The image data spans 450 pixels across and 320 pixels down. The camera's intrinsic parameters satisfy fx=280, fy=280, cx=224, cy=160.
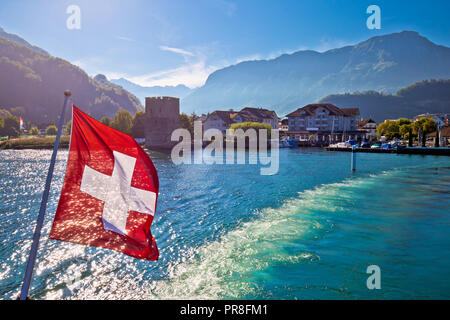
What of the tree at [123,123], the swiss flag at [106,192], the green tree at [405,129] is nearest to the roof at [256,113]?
the tree at [123,123]

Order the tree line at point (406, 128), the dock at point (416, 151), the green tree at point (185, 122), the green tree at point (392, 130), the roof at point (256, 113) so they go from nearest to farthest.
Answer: the dock at point (416, 151), the tree line at point (406, 128), the green tree at point (392, 130), the green tree at point (185, 122), the roof at point (256, 113)

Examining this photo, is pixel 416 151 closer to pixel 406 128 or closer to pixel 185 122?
pixel 406 128

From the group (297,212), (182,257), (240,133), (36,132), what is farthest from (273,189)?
(36,132)

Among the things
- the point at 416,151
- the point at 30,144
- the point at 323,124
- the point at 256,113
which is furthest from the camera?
the point at 256,113

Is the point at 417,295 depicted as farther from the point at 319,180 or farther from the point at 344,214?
the point at 319,180

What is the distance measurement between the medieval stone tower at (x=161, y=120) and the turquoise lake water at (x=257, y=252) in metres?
60.1

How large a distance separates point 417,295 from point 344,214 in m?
8.94

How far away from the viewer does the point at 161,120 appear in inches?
3201

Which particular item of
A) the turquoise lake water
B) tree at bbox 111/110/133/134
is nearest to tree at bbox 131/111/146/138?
tree at bbox 111/110/133/134

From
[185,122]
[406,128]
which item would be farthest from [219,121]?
[406,128]

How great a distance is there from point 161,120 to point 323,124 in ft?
217

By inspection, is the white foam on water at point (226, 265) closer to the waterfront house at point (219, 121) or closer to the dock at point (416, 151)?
the dock at point (416, 151)

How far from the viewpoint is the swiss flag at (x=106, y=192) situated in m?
5.01

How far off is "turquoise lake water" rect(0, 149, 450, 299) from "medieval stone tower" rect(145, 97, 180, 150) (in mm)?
60115
